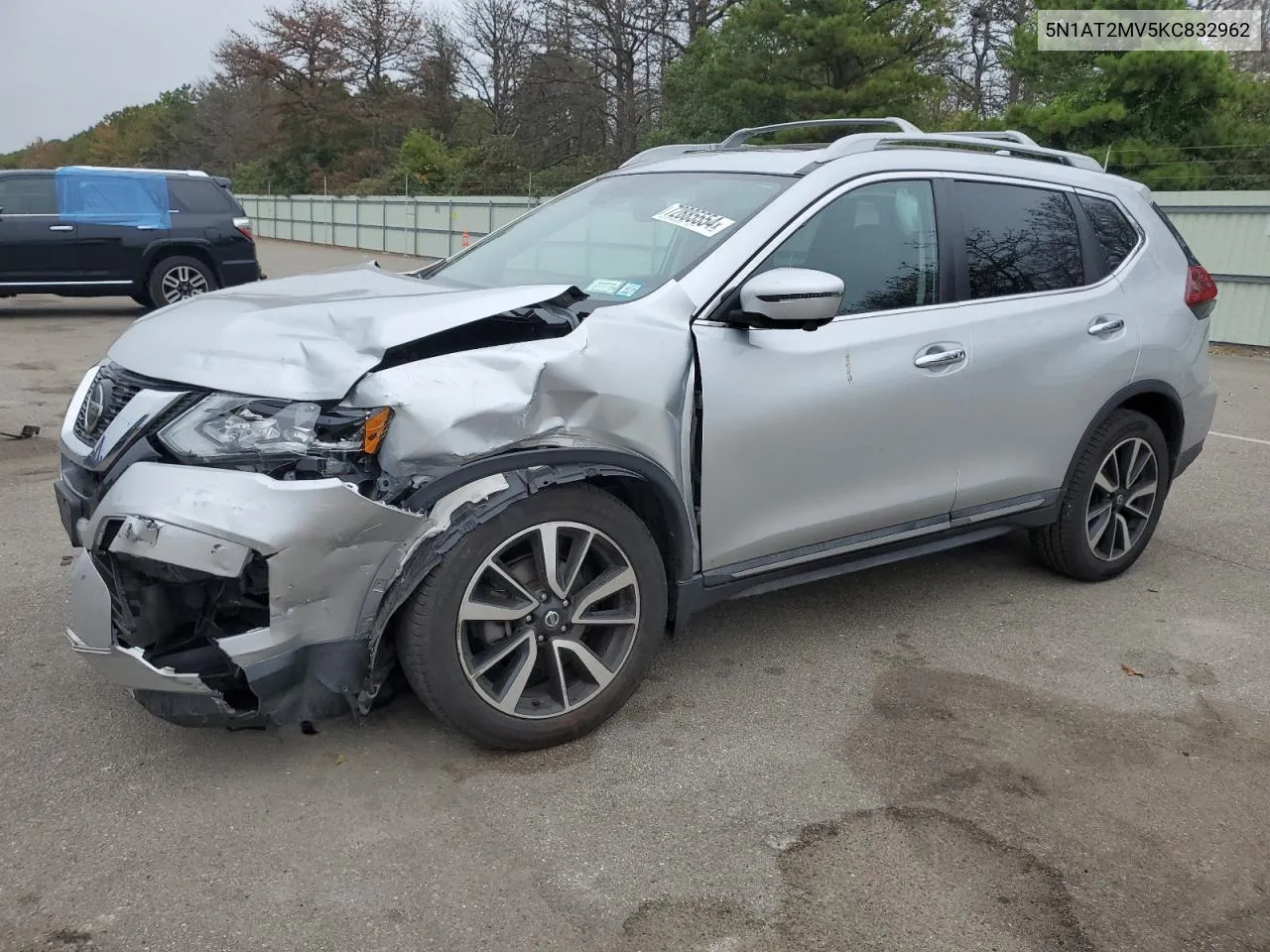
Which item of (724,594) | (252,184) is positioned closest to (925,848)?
(724,594)

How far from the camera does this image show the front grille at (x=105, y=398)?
3.08 m

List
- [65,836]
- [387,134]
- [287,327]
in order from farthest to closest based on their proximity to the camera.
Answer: [387,134] → [287,327] → [65,836]

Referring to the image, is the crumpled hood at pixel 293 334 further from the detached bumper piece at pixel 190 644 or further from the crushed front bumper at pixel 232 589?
the detached bumper piece at pixel 190 644

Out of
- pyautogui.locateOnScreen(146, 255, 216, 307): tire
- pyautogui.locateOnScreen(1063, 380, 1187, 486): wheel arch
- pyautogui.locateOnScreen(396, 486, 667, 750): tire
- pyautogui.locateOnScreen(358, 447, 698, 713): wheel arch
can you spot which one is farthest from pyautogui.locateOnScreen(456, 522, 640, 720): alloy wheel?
pyautogui.locateOnScreen(146, 255, 216, 307): tire

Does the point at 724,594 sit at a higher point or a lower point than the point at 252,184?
lower

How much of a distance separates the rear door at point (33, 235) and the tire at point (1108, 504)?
40.2 feet

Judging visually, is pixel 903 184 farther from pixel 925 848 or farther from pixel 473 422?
pixel 925 848

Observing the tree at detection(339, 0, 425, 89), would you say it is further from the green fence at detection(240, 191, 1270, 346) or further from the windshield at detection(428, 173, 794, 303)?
the windshield at detection(428, 173, 794, 303)

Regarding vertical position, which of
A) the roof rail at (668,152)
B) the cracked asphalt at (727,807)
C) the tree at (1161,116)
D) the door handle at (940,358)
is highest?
the tree at (1161,116)

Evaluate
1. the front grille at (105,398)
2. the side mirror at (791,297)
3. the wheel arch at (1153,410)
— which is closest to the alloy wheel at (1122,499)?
the wheel arch at (1153,410)

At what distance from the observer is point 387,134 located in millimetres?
51094

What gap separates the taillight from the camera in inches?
190

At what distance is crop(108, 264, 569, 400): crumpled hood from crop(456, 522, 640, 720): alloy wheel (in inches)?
25.0

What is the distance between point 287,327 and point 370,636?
2.93ft
